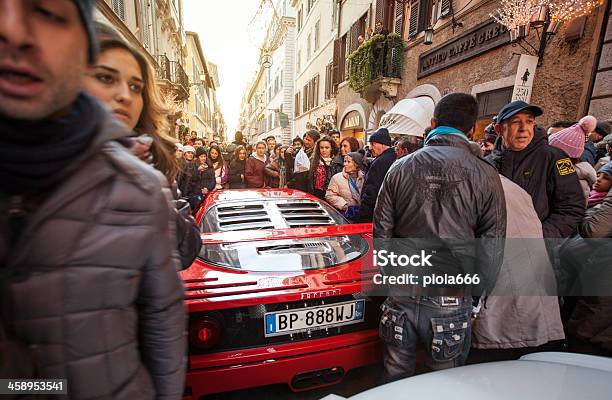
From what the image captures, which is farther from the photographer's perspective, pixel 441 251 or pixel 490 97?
pixel 490 97

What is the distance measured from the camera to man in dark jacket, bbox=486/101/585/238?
2199 millimetres

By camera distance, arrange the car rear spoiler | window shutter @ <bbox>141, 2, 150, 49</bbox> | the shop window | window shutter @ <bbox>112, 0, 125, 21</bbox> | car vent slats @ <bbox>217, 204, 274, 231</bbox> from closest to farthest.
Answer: the car rear spoiler
car vent slats @ <bbox>217, 204, 274, 231</bbox>
the shop window
window shutter @ <bbox>112, 0, 125, 21</bbox>
window shutter @ <bbox>141, 2, 150, 49</bbox>

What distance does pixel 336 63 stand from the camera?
640 inches

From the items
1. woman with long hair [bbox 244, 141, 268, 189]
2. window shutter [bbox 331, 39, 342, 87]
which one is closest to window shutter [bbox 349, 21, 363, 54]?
window shutter [bbox 331, 39, 342, 87]

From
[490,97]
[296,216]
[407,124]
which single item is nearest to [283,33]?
[490,97]

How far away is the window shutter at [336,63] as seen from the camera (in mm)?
15787

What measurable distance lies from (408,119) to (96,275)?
15.6 feet

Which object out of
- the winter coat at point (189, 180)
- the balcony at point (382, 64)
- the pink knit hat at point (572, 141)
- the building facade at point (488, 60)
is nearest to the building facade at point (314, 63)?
the balcony at point (382, 64)

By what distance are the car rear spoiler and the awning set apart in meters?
2.57

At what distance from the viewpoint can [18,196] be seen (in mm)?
677

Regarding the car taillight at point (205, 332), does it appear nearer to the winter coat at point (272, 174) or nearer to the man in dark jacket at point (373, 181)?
the man in dark jacket at point (373, 181)

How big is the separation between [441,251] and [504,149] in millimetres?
1260

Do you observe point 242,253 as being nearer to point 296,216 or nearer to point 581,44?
point 296,216

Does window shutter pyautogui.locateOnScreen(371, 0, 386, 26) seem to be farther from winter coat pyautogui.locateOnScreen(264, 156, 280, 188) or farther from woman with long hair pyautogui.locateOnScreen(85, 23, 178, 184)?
woman with long hair pyautogui.locateOnScreen(85, 23, 178, 184)
